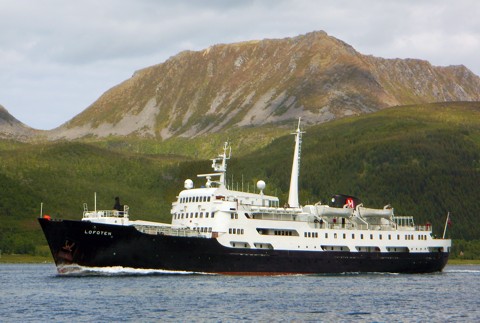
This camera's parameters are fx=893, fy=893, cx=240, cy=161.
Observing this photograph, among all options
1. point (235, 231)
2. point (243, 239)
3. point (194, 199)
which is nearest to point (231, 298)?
point (235, 231)

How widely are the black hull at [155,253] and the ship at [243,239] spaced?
0.31 ft

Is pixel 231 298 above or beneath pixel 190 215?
beneath

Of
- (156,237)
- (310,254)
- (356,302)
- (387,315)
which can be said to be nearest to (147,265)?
(156,237)

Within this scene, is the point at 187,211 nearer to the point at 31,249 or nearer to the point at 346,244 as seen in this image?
the point at 346,244

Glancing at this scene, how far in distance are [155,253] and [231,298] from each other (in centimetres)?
1855

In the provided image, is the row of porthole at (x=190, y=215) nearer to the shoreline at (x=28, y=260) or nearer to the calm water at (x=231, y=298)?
the calm water at (x=231, y=298)

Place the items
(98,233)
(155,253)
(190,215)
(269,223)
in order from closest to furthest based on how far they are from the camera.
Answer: (98,233) → (155,253) → (269,223) → (190,215)

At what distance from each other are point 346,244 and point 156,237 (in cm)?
2258

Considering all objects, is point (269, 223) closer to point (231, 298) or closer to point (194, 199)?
point (194, 199)

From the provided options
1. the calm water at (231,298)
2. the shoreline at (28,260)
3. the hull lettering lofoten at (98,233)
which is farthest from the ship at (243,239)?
the shoreline at (28,260)

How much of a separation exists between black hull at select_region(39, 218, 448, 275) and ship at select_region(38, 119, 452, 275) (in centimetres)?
9

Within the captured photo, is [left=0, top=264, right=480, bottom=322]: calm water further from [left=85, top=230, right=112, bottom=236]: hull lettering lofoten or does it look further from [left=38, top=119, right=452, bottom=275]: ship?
[left=85, top=230, right=112, bottom=236]: hull lettering lofoten

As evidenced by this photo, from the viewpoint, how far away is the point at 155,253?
86.2 metres

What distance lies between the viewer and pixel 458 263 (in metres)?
171
